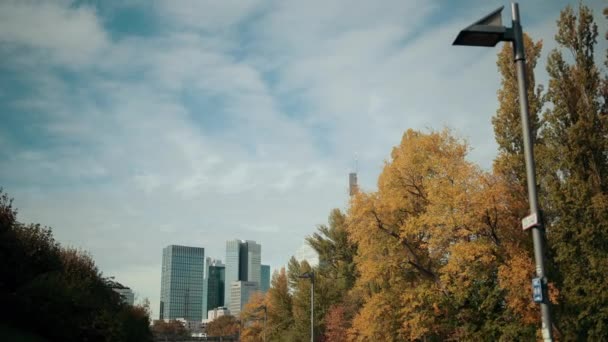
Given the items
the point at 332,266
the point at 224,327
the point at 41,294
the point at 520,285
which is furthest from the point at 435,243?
the point at 224,327

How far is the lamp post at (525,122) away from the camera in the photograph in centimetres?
1057

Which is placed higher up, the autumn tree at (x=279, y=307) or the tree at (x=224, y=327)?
the autumn tree at (x=279, y=307)

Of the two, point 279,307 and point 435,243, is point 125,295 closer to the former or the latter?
point 279,307

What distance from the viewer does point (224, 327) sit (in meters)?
173

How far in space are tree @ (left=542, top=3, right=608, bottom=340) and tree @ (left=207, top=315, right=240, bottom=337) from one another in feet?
473

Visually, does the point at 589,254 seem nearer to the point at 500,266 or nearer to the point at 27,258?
the point at 500,266

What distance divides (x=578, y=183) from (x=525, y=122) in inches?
777

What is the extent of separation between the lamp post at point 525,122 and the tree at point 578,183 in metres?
18.8

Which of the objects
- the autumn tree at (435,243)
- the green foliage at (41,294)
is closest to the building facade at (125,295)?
the green foliage at (41,294)

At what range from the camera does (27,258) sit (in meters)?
30.8

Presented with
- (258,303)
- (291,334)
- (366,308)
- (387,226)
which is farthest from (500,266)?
(258,303)

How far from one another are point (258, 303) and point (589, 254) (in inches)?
2805

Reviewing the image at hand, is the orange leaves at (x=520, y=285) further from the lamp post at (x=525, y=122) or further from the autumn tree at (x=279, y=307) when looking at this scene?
the autumn tree at (x=279, y=307)

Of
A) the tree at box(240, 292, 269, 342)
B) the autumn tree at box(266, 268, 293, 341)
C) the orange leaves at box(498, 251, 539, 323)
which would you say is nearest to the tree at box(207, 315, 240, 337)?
the tree at box(240, 292, 269, 342)
